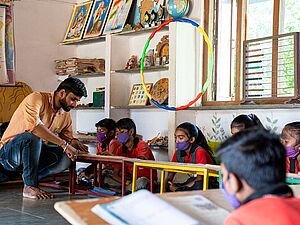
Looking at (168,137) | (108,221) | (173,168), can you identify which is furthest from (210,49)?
(108,221)

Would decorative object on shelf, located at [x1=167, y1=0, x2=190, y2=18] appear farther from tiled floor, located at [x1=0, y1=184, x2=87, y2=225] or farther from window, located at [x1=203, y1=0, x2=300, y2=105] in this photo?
tiled floor, located at [x1=0, y1=184, x2=87, y2=225]

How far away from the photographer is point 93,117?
7047 mm

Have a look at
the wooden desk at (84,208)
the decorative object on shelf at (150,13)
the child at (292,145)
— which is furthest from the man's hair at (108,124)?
the wooden desk at (84,208)

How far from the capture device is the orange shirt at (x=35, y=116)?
489 centimetres

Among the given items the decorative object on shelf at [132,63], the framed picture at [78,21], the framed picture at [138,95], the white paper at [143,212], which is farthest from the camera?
the framed picture at [78,21]

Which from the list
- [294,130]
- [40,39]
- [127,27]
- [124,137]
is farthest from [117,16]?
[294,130]

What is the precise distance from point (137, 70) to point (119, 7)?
873 millimetres

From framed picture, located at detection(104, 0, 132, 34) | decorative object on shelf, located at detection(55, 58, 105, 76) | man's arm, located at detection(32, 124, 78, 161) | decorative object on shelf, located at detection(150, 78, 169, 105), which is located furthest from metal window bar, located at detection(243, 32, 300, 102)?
decorative object on shelf, located at detection(55, 58, 105, 76)

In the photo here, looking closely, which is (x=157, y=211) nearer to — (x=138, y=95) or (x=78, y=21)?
(x=138, y=95)

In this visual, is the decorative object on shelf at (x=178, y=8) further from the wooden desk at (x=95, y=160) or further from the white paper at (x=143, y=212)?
the white paper at (x=143, y=212)

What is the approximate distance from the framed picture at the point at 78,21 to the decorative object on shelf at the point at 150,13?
0.95m

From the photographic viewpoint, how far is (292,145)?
409 centimetres

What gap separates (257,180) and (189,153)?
3.56 m

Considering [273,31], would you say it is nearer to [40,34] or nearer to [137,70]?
[137,70]
